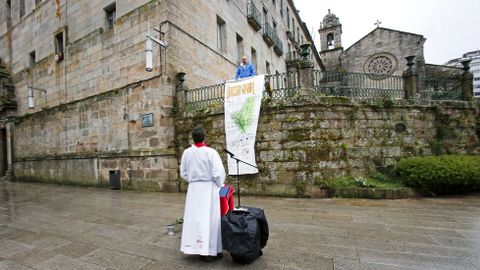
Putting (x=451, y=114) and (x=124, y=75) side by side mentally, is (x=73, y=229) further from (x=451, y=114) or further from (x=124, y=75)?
(x=451, y=114)

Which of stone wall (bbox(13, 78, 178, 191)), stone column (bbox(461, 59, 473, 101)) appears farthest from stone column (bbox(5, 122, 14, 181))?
stone column (bbox(461, 59, 473, 101))

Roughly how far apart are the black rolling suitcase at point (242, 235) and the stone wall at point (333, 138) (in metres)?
4.48

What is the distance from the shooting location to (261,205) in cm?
652

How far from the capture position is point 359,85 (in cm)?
848

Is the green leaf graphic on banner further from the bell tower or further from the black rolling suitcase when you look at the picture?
the bell tower

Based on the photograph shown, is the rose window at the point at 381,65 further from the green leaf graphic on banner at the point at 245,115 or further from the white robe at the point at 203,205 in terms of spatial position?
the white robe at the point at 203,205

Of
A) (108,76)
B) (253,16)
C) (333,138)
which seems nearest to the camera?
(333,138)

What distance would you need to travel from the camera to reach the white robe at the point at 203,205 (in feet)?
10.7

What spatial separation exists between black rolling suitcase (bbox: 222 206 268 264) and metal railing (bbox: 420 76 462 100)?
847cm

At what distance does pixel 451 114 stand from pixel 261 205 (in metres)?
7.13

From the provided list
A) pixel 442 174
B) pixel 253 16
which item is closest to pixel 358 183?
pixel 442 174

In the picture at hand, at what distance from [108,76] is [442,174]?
472 inches

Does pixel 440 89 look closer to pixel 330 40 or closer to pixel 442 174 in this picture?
pixel 442 174

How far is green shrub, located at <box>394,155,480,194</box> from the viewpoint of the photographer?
677 cm
